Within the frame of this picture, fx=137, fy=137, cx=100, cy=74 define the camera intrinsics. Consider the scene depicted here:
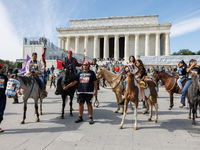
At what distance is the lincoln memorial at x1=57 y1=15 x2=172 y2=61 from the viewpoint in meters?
52.9

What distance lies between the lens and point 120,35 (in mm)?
56344

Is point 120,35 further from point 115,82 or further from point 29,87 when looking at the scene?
point 29,87

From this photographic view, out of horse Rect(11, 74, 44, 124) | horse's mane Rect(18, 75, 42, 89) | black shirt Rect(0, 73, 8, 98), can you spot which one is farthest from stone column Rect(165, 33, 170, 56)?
black shirt Rect(0, 73, 8, 98)

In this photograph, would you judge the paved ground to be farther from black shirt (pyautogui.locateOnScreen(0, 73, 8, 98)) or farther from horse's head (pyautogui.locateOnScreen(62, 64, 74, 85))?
horse's head (pyautogui.locateOnScreen(62, 64, 74, 85))

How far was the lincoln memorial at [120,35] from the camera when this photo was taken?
5294 centimetres

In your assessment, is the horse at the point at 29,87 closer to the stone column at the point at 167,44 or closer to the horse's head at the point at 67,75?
the horse's head at the point at 67,75

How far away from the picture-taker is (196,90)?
5.26 m

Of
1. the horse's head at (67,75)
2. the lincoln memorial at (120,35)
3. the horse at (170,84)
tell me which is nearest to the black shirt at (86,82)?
the horse's head at (67,75)

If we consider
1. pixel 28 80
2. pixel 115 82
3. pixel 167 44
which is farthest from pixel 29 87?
pixel 167 44

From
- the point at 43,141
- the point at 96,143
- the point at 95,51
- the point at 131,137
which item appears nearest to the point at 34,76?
the point at 43,141

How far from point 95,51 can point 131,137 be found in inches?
2154

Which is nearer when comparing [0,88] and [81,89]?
[0,88]

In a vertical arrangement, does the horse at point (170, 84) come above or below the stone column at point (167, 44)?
below

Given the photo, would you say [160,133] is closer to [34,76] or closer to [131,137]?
[131,137]
